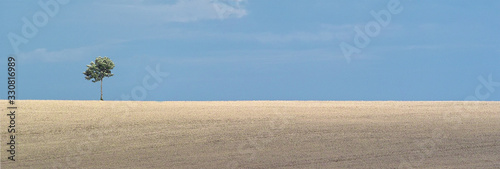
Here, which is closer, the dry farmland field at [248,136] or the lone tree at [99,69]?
the dry farmland field at [248,136]

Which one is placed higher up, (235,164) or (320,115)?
(320,115)

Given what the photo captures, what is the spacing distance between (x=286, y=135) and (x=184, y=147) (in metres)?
4.51

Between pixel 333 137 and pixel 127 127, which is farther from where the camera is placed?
pixel 127 127

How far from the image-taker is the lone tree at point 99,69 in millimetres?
44750

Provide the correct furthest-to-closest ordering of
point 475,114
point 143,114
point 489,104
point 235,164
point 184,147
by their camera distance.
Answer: point 489,104 < point 475,114 < point 143,114 < point 184,147 < point 235,164

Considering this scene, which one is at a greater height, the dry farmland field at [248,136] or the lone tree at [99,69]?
the lone tree at [99,69]

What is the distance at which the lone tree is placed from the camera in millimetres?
44750

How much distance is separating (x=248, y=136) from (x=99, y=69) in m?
24.9

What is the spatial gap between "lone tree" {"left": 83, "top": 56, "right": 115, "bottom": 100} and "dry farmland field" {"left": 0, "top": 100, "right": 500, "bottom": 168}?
1156 centimetres

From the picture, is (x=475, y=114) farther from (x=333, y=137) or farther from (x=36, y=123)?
(x=36, y=123)

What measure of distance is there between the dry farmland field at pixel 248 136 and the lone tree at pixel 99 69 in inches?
455

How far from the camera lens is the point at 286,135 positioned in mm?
23625

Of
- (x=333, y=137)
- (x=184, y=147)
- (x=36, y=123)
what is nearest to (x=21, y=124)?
(x=36, y=123)

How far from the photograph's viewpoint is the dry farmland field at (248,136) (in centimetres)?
1964
